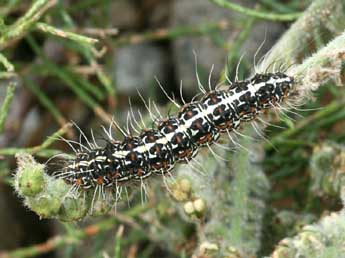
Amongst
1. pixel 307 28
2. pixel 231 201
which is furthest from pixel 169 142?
pixel 307 28

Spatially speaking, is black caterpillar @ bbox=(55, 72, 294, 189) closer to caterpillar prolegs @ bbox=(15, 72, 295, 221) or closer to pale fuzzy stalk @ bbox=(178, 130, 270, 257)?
caterpillar prolegs @ bbox=(15, 72, 295, 221)

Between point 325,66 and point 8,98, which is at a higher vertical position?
point 8,98

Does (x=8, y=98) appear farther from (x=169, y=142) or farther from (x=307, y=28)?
(x=307, y=28)

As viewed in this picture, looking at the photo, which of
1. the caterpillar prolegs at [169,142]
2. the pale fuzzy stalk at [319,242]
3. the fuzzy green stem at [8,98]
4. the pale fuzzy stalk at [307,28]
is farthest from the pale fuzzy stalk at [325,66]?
the fuzzy green stem at [8,98]

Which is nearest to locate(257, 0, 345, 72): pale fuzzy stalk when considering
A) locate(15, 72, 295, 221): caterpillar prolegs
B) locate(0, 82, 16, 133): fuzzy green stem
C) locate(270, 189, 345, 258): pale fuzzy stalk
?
locate(15, 72, 295, 221): caterpillar prolegs

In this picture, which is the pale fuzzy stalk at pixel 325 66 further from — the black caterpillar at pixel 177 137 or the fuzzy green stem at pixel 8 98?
the fuzzy green stem at pixel 8 98

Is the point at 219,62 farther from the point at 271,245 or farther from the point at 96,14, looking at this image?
the point at 271,245

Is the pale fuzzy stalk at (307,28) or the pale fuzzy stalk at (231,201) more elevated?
the pale fuzzy stalk at (307,28)
